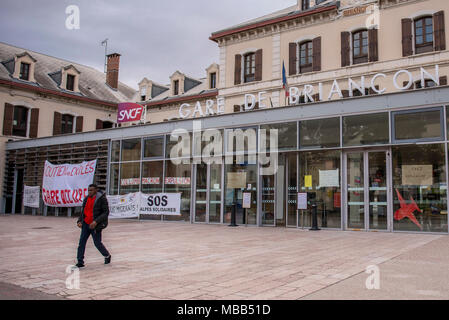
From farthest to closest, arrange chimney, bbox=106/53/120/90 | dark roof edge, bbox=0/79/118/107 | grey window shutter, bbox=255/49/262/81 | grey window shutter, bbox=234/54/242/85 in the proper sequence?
chimney, bbox=106/53/120/90 < dark roof edge, bbox=0/79/118/107 < grey window shutter, bbox=234/54/242/85 < grey window shutter, bbox=255/49/262/81

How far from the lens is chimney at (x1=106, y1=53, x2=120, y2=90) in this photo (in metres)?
39.5

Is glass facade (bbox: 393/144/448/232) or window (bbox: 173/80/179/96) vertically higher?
window (bbox: 173/80/179/96)

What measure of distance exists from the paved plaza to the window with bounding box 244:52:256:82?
1695 cm

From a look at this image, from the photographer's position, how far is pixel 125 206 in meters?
19.7

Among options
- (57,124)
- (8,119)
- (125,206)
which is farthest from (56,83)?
(125,206)

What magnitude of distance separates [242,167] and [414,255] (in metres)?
9.21

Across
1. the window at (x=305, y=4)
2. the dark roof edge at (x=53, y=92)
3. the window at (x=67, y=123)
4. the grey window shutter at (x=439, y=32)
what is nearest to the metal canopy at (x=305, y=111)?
the grey window shutter at (x=439, y=32)

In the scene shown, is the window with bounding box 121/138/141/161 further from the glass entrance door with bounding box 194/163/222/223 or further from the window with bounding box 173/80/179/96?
the window with bounding box 173/80/179/96

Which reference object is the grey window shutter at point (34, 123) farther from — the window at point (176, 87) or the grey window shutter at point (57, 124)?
the window at point (176, 87)

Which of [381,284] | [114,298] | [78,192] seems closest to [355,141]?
[381,284]

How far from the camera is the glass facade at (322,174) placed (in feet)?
43.0

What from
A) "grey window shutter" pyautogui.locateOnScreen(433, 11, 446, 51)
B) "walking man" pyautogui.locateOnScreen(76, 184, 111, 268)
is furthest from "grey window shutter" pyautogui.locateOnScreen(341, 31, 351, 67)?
"walking man" pyautogui.locateOnScreen(76, 184, 111, 268)

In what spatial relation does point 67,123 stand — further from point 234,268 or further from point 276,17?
point 234,268

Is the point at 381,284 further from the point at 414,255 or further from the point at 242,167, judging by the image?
the point at 242,167
